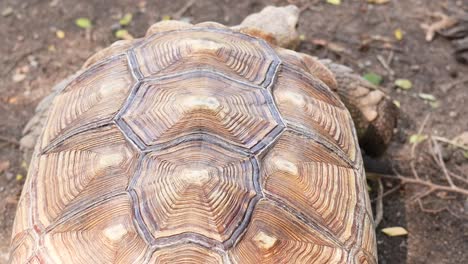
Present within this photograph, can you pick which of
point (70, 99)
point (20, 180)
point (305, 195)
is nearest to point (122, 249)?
point (305, 195)

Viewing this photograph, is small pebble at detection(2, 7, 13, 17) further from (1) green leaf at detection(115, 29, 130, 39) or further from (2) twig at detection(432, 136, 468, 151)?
(2) twig at detection(432, 136, 468, 151)

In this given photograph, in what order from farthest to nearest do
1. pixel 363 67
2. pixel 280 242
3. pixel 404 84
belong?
1. pixel 363 67
2. pixel 404 84
3. pixel 280 242

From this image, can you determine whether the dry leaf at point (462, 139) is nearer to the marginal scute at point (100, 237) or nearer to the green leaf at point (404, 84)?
the green leaf at point (404, 84)

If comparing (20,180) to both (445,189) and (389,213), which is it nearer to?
(389,213)

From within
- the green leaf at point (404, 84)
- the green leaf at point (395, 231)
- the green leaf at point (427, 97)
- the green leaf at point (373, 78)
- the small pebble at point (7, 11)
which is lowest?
the green leaf at point (395, 231)

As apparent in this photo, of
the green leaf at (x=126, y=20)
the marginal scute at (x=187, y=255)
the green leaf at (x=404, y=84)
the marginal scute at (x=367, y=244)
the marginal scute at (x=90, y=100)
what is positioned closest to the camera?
the marginal scute at (x=187, y=255)

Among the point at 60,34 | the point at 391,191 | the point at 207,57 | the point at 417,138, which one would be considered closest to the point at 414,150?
the point at 417,138

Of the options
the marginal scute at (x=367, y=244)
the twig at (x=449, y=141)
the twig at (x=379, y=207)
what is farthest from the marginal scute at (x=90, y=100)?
the twig at (x=449, y=141)

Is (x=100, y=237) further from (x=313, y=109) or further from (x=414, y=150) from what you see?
(x=414, y=150)
